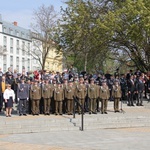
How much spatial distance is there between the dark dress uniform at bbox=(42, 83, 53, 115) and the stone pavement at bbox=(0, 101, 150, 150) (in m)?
1.38

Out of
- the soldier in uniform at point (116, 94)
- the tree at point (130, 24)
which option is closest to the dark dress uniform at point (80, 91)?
the soldier in uniform at point (116, 94)

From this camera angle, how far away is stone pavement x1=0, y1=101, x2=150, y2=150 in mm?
11000

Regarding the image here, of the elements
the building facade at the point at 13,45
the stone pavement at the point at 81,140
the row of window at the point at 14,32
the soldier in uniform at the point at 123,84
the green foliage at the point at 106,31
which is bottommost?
the stone pavement at the point at 81,140

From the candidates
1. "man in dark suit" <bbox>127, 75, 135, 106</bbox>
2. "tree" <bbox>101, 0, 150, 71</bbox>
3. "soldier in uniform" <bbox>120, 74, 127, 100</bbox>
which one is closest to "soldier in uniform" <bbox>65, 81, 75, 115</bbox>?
"man in dark suit" <bbox>127, 75, 135, 106</bbox>

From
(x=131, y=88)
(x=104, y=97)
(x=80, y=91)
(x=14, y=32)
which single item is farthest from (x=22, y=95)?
(x=14, y=32)

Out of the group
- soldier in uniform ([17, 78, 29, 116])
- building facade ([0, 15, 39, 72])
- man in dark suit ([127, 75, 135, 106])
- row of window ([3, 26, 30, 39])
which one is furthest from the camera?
row of window ([3, 26, 30, 39])

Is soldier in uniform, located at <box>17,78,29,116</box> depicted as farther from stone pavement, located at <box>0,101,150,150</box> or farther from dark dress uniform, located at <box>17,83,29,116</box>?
stone pavement, located at <box>0,101,150,150</box>

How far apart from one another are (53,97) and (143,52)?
14.2m

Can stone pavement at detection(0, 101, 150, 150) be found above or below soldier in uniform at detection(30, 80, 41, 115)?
below

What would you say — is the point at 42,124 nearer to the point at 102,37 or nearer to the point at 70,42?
the point at 102,37

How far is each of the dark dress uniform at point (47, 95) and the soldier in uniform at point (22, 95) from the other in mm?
853

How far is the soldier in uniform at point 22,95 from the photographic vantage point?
16469 mm

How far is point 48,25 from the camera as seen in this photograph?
1470 inches

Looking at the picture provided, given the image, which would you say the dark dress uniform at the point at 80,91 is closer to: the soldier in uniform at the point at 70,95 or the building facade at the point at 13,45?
the soldier in uniform at the point at 70,95
